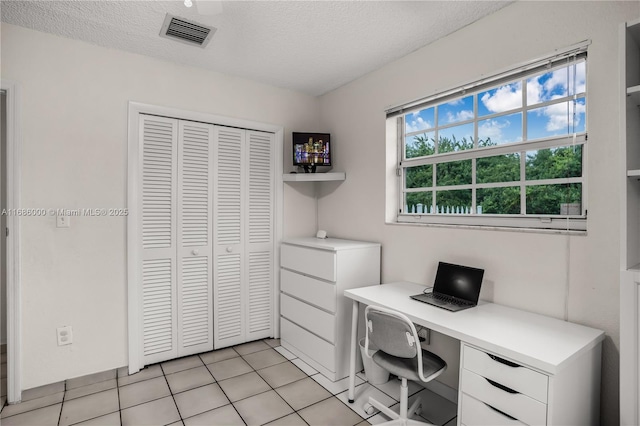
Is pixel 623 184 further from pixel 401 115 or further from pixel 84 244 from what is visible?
pixel 84 244

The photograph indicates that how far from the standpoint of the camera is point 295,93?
143 inches

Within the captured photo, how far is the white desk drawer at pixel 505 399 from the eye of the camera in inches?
53.6

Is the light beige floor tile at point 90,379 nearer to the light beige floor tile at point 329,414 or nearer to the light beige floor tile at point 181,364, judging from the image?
the light beige floor tile at point 181,364

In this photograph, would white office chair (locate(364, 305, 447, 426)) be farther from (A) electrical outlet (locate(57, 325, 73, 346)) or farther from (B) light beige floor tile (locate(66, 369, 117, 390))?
(A) electrical outlet (locate(57, 325, 73, 346))

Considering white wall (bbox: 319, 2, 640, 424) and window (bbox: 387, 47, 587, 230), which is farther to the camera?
window (bbox: 387, 47, 587, 230)

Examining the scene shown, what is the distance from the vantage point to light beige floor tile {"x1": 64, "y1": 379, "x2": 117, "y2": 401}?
2389mm

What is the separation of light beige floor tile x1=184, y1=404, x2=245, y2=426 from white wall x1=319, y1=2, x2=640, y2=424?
149cm

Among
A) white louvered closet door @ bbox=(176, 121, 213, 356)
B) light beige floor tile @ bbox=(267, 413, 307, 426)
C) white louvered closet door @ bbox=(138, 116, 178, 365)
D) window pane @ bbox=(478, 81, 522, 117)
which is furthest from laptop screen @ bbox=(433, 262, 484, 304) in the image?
white louvered closet door @ bbox=(138, 116, 178, 365)

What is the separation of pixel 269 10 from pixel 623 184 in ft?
6.98

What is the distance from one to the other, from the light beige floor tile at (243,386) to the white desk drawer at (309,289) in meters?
0.74

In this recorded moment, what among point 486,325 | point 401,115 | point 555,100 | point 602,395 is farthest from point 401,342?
point 401,115

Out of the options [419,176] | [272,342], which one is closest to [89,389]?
[272,342]

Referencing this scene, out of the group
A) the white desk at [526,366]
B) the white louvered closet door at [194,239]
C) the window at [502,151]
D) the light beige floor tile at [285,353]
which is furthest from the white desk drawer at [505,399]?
the white louvered closet door at [194,239]

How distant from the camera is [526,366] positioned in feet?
4.58
